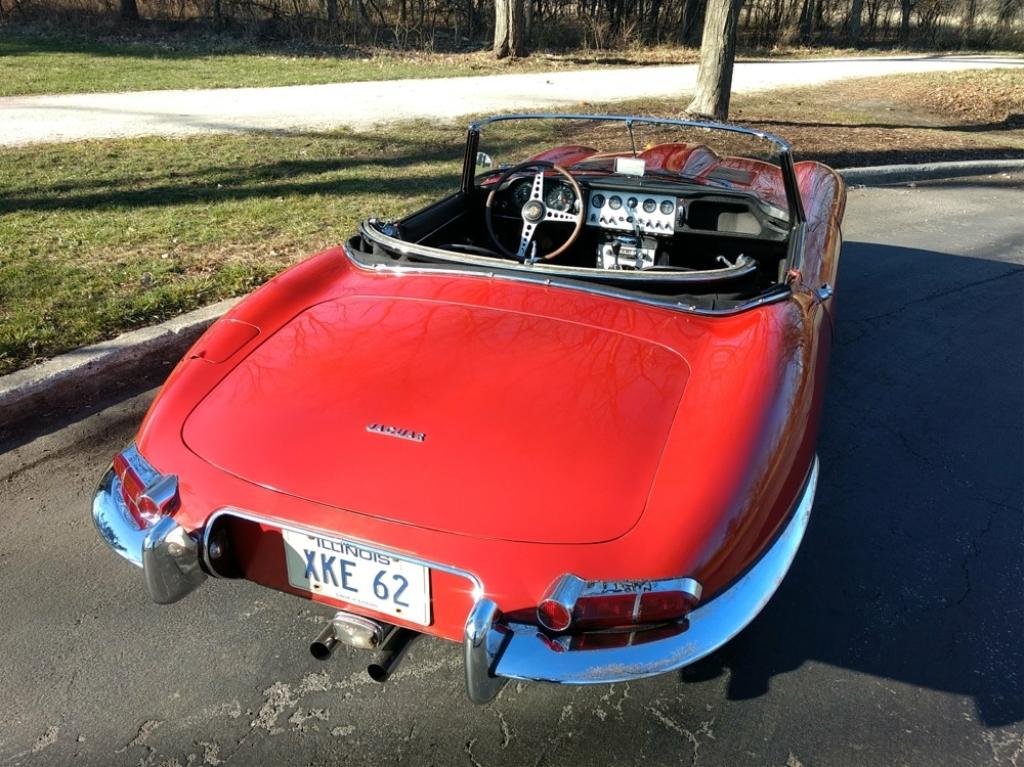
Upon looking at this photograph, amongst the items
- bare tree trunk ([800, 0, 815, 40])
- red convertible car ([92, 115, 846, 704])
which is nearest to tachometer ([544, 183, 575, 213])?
red convertible car ([92, 115, 846, 704])

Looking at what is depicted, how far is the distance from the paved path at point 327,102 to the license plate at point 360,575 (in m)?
7.47

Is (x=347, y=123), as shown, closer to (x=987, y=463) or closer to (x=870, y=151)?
(x=870, y=151)

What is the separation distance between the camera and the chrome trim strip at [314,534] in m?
1.87

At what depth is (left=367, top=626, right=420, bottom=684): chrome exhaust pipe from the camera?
2035 mm

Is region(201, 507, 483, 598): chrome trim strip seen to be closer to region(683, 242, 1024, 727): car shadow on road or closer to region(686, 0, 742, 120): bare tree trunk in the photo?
region(683, 242, 1024, 727): car shadow on road

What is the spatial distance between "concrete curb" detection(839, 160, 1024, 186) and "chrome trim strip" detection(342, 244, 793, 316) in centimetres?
608

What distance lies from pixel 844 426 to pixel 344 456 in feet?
8.08

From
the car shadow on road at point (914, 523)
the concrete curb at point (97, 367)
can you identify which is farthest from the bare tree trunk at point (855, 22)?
the concrete curb at point (97, 367)

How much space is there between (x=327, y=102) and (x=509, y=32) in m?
6.60

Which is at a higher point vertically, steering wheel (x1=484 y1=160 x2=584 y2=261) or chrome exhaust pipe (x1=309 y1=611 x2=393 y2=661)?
steering wheel (x1=484 y1=160 x2=584 y2=261)

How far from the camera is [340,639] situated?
2051 millimetres

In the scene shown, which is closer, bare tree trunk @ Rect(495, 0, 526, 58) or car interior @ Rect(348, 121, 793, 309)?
car interior @ Rect(348, 121, 793, 309)

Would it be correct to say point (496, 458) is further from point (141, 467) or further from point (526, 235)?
point (526, 235)

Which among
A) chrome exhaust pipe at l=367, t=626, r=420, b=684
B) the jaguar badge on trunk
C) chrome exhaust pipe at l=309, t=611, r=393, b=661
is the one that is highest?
the jaguar badge on trunk
